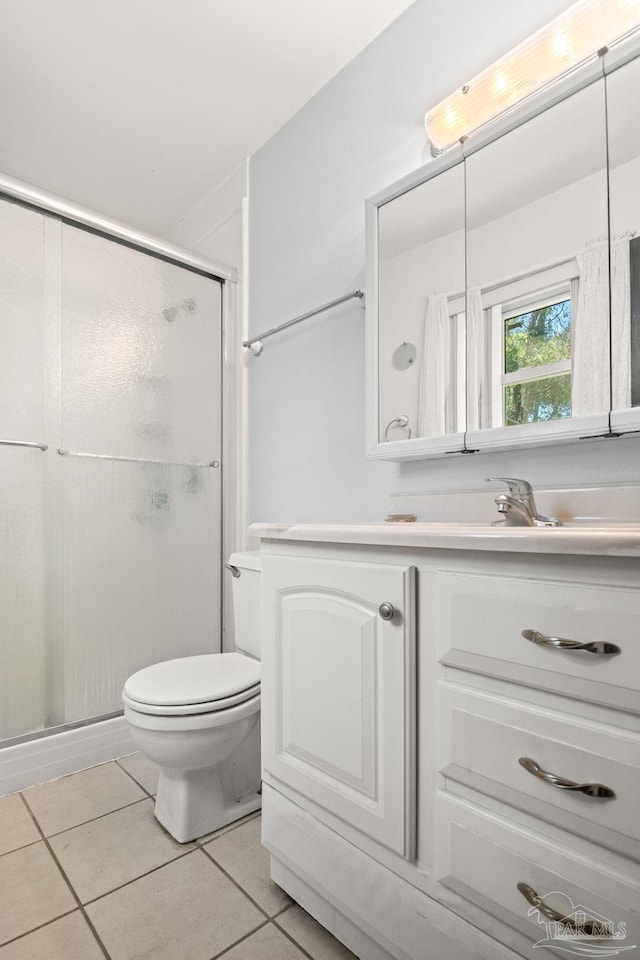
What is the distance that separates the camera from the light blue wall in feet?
4.52

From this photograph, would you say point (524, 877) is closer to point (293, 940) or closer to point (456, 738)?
point (456, 738)

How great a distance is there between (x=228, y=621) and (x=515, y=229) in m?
1.83

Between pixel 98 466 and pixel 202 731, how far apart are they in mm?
Answer: 1100

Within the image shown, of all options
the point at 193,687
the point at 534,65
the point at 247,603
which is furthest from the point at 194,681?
the point at 534,65

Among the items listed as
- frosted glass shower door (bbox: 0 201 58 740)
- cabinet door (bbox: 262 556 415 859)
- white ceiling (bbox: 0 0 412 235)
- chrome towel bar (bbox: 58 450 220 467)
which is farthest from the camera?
chrome towel bar (bbox: 58 450 220 467)

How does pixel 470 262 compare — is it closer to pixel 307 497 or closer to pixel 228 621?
pixel 307 497

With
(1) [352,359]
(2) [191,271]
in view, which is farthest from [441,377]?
(2) [191,271]

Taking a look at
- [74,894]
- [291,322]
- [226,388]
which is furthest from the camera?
[226,388]

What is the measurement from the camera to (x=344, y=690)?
101 centimetres

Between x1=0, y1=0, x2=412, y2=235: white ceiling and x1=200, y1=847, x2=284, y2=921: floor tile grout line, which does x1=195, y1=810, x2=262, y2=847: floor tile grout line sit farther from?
x1=0, y1=0, x2=412, y2=235: white ceiling

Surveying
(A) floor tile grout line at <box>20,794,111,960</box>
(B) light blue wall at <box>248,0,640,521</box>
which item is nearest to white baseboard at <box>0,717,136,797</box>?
(A) floor tile grout line at <box>20,794,111,960</box>

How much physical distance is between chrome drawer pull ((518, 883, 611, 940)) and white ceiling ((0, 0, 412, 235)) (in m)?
2.19

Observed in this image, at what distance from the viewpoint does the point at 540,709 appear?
2.41ft

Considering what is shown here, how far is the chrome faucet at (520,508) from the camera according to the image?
103 centimetres
